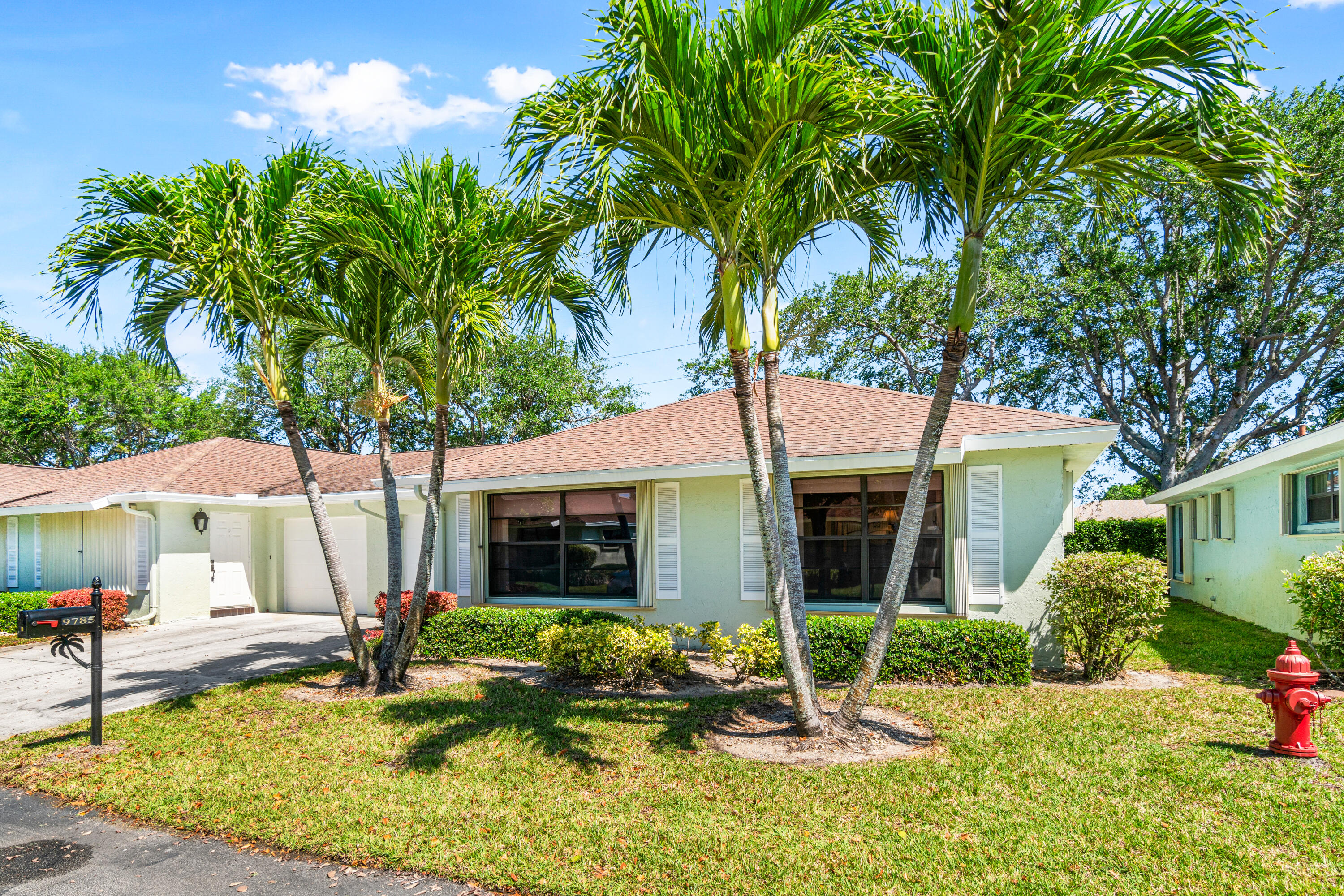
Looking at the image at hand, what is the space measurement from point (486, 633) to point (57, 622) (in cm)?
486

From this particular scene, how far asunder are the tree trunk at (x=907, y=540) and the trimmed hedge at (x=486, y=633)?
4.66 metres

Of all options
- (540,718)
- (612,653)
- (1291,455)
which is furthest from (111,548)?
(1291,455)

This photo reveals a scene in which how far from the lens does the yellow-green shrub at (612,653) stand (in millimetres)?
8227

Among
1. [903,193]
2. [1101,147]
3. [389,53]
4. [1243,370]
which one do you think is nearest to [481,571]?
[389,53]

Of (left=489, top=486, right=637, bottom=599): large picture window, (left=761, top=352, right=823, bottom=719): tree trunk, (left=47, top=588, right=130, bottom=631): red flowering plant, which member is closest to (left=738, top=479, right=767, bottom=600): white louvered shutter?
(left=489, top=486, right=637, bottom=599): large picture window

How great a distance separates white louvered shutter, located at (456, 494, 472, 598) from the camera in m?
12.3

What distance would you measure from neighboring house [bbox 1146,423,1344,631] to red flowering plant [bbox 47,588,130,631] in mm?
18745

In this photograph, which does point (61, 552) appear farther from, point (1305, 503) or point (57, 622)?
point (1305, 503)

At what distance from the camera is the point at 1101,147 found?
5.53 metres

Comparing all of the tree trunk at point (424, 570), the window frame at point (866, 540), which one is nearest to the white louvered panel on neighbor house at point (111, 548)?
the tree trunk at point (424, 570)

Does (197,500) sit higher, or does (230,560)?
(197,500)

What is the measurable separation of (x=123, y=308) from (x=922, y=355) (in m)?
23.8

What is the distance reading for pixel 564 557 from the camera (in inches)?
466

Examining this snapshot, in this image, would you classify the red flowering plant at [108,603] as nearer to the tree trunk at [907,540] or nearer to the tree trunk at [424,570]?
the tree trunk at [424,570]
